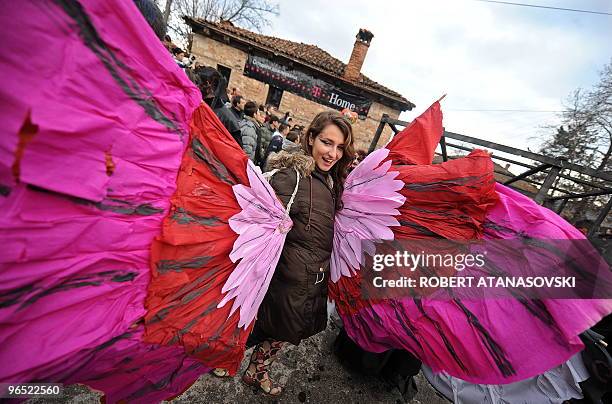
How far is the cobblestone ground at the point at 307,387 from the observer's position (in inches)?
64.9

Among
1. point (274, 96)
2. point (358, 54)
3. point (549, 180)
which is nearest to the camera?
point (549, 180)

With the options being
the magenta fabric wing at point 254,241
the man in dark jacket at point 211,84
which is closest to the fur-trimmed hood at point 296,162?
the magenta fabric wing at point 254,241

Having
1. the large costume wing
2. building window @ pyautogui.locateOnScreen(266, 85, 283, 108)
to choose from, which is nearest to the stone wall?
building window @ pyautogui.locateOnScreen(266, 85, 283, 108)

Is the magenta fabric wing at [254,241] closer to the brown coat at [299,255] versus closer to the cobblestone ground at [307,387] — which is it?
the brown coat at [299,255]

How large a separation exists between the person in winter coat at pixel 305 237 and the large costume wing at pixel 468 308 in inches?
11.5

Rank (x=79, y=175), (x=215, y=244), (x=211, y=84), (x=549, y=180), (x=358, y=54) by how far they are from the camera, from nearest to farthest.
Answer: (x=79, y=175) → (x=215, y=244) → (x=211, y=84) → (x=549, y=180) → (x=358, y=54)

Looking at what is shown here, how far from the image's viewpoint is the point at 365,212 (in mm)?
1542

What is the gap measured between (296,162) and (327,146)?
0.23 m

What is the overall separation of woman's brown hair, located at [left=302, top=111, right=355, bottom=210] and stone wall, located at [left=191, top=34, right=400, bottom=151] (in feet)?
35.5

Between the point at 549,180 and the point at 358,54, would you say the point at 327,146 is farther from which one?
the point at 358,54

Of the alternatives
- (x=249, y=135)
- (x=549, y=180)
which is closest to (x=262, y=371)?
(x=249, y=135)

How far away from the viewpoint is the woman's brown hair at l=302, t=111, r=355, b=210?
60.8 inches

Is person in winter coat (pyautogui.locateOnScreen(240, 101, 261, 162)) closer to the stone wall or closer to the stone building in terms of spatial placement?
the stone wall

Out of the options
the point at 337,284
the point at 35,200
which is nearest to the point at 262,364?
the point at 337,284
